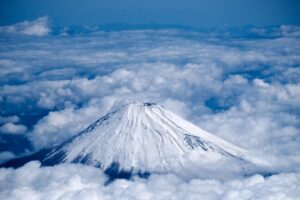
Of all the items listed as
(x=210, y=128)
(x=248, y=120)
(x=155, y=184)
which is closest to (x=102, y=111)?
(x=210, y=128)

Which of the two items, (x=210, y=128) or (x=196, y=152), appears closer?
(x=196, y=152)

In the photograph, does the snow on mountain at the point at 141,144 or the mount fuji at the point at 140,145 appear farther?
the snow on mountain at the point at 141,144

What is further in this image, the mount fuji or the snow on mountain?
Answer: the snow on mountain

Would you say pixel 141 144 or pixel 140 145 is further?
pixel 141 144

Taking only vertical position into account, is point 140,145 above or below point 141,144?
below

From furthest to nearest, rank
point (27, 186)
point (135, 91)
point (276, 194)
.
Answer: point (135, 91)
point (27, 186)
point (276, 194)

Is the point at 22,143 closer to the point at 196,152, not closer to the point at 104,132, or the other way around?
the point at 104,132
